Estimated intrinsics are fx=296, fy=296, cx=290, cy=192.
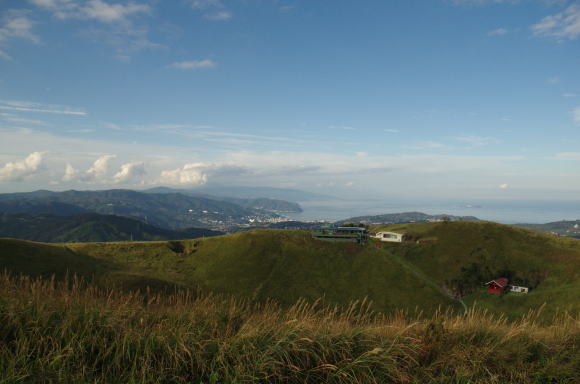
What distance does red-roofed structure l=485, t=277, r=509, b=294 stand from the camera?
59.7 meters

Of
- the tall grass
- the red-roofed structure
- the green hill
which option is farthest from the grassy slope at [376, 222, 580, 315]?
the tall grass

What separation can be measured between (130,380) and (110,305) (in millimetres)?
3079

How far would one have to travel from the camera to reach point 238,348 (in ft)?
18.0

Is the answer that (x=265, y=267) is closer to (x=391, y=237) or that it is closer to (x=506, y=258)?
(x=391, y=237)

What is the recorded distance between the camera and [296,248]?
76812 mm

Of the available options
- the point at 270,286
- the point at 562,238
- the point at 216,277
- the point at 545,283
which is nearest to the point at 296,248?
the point at 270,286

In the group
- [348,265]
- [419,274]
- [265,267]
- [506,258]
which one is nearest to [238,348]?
[265,267]

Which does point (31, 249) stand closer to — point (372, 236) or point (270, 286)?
point (270, 286)

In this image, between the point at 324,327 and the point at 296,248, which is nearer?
the point at 324,327

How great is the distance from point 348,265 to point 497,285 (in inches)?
1176

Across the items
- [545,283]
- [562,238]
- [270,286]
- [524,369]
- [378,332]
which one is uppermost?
[378,332]

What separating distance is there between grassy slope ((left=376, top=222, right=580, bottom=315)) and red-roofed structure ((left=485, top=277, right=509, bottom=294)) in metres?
1.39

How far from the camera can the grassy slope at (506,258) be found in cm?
5550

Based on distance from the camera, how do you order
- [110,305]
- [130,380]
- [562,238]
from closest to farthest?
[130,380]
[110,305]
[562,238]
